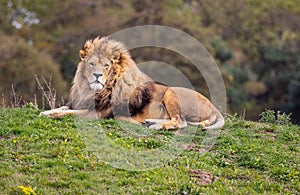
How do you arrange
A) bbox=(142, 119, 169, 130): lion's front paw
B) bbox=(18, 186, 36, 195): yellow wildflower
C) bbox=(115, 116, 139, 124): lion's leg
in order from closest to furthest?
1. bbox=(18, 186, 36, 195): yellow wildflower
2. bbox=(142, 119, 169, 130): lion's front paw
3. bbox=(115, 116, 139, 124): lion's leg

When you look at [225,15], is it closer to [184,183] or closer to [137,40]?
[137,40]

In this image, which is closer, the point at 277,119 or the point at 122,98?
the point at 122,98

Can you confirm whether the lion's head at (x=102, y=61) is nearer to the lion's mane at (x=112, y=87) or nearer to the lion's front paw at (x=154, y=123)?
the lion's mane at (x=112, y=87)

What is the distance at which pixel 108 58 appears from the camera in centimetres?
938

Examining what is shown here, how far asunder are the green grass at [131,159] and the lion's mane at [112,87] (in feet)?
1.24

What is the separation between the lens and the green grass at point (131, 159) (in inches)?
257

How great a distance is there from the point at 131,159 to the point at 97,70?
2307 mm

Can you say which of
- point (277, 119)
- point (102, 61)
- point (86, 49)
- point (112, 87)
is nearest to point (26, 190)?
point (112, 87)

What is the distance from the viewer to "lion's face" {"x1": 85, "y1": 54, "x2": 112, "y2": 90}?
30.1ft

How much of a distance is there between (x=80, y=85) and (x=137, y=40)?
78.4 feet

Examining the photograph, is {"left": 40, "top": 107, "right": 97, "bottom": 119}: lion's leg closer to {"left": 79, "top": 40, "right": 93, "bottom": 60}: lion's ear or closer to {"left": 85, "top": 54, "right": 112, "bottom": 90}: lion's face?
{"left": 85, "top": 54, "right": 112, "bottom": 90}: lion's face

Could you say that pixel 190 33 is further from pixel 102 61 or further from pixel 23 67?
pixel 102 61

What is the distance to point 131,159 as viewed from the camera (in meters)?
7.35

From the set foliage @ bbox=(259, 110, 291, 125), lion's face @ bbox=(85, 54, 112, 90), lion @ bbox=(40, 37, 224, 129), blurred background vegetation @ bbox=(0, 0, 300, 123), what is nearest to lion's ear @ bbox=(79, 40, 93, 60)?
lion @ bbox=(40, 37, 224, 129)
